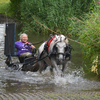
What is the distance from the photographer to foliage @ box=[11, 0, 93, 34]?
650 inches

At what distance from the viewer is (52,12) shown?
16.5 metres

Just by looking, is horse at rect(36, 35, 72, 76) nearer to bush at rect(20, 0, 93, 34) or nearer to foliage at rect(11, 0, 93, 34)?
foliage at rect(11, 0, 93, 34)

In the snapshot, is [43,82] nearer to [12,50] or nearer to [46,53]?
[46,53]

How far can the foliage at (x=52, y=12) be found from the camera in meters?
16.5

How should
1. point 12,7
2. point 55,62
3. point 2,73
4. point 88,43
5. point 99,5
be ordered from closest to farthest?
1. point 55,62
2. point 88,43
3. point 2,73
4. point 99,5
5. point 12,7

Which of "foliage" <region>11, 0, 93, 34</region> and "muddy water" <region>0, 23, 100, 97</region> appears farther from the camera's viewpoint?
"foliage" <region>11, 0, 93, 34</region>

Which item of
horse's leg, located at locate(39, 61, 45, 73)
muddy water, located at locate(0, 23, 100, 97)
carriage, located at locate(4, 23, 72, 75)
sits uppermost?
carriage, located at locate(4, 23, 72, 75)

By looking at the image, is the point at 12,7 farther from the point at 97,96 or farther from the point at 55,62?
the point at 97,96

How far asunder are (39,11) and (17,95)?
13.1 meters

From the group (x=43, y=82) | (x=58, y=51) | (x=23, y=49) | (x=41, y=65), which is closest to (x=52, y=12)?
(x=23, y=49)

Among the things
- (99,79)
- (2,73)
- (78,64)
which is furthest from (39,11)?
(99,79)

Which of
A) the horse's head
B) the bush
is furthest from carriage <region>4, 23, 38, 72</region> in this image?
the bush

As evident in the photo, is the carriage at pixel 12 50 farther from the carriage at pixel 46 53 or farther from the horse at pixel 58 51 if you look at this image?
the horse at pixel 58 51

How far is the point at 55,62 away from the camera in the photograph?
681cm
